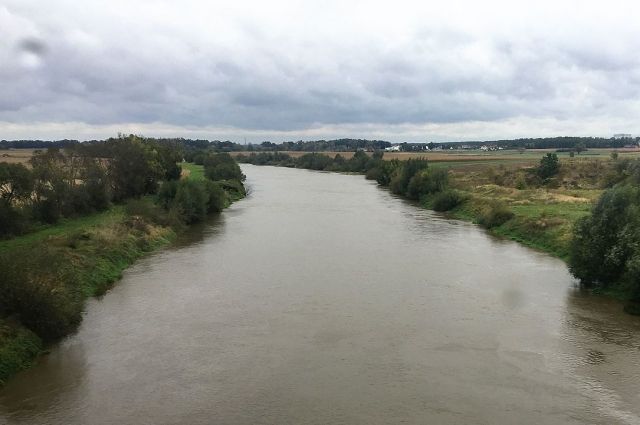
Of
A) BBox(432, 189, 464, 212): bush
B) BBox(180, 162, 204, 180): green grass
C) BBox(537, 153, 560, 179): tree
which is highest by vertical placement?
BBox(537, 153, 560, 179): tree

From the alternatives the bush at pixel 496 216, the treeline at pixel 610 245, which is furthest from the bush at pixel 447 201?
the treeline at pixel 610 245

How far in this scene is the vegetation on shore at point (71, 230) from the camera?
1516cm

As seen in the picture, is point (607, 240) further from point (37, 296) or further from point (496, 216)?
point (37, 296)

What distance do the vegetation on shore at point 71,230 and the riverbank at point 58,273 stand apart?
0.03 meters

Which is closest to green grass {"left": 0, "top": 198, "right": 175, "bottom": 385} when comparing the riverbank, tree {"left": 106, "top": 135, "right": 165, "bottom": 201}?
the riverbank

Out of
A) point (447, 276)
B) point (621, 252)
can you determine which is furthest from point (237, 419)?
point (621, 252)

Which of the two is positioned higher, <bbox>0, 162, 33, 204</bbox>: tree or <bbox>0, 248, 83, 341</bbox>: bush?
<bbox>0, 162, 33, 204</bbox>: tree

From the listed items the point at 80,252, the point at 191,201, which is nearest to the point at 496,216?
the point at 191,201

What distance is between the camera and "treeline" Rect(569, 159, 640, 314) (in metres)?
20.3

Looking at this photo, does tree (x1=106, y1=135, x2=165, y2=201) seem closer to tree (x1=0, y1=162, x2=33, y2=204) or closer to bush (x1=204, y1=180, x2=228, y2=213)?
bush (x1=204, y1=180, x2=228, y2=213)

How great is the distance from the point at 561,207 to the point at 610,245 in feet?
59.6

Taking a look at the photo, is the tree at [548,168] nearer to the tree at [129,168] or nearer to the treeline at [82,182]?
the treeline at [82,182]

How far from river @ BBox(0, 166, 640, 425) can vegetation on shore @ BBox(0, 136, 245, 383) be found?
3.08ft

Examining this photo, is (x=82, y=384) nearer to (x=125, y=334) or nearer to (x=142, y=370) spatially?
(x=142, y=370)
